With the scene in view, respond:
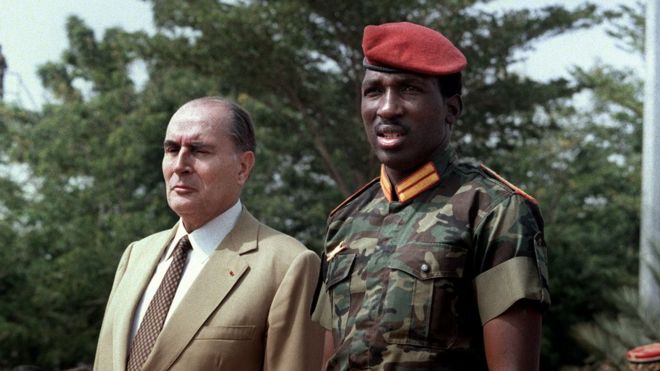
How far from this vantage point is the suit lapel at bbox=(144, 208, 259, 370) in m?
3.38

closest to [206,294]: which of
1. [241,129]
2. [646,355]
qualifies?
[241,129]

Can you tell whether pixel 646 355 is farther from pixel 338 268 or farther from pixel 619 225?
pixel 619 225

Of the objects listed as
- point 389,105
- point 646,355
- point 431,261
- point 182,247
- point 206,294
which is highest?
point 389,105

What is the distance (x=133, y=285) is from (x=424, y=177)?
1.31 metres

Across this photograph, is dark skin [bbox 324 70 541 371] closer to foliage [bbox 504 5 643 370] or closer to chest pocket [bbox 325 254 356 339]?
chest pocket [bbox 325 254 356 339]

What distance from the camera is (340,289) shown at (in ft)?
8.98

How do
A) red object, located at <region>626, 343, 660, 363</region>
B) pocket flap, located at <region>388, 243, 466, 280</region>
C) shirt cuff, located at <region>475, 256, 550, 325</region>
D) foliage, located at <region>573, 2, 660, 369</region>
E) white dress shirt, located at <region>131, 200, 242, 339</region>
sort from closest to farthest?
shirt cuff, located at <region>475, 256, 550, 325</region> < pocket flap, located at <region>388, 243, 466, 280</region> < white dress shirt, located at <region>131, 200, 242, 339</region> < red object, located at <region>626, 343, 660, 363</region> < foliage, located at <region>573, 2, 660, 369</region>

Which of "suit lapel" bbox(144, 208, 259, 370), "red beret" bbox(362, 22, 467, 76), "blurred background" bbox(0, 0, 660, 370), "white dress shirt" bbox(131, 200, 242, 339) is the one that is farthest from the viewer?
"blurred background" bbox(0, 0, 660, 370)

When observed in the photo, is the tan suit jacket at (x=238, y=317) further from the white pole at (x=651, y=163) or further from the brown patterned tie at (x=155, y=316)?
the white pole at (x=651, y=163)

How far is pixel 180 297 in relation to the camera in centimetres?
348

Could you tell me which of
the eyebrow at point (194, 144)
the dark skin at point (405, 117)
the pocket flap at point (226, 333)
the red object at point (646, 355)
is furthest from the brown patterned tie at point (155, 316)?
the red object at point (646, 355)

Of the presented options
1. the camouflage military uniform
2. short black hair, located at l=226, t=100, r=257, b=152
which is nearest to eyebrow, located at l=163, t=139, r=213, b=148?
short black hair, located at l=226, t=100, r=257, b=152

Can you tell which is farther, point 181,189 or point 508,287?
point 181,189

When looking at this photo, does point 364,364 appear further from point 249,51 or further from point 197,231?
point 249,51
